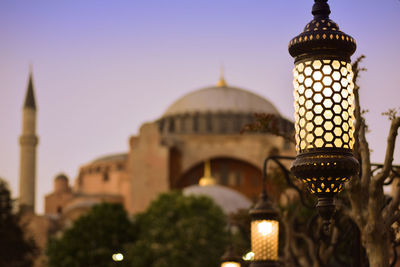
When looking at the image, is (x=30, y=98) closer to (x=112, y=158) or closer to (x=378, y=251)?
(x=112, y=158)

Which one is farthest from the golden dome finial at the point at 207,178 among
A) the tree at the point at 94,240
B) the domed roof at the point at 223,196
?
the tree at the point at 94,240

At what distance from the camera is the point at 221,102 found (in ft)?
252

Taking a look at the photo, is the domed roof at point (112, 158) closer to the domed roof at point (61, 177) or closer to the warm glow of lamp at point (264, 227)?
the domed roof at point (61, 177)

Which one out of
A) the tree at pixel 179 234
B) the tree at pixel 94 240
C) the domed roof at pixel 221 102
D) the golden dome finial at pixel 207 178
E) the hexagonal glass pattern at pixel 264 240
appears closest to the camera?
the hexagonal glass pattern at pixel 264 240

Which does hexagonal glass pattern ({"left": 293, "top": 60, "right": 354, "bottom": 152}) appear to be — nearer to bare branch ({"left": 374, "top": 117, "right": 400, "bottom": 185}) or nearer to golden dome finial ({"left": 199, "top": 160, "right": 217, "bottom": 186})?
bare branch ({"left": 374, "top": 117, "right": 400, "bottom": 185})

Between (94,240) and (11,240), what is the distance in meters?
4.06

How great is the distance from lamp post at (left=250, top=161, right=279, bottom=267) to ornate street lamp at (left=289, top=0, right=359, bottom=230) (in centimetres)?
453

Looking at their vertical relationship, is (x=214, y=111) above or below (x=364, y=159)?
above

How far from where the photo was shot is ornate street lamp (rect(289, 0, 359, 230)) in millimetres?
5035

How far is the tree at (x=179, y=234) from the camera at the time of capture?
4112 centimetres

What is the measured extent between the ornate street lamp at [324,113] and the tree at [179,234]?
116 ft

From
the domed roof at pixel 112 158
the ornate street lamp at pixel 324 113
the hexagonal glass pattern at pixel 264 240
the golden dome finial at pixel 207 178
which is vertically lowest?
the ornate street lamp at pixel 324 113

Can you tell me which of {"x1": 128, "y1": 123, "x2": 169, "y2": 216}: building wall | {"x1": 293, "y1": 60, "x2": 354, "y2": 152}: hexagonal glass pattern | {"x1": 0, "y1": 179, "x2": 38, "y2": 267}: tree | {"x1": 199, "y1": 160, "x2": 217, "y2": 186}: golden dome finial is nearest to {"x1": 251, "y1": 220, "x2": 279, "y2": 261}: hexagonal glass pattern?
{"x1": 293, "y1": 60, "x2": 354, "y2": 152}: hexagonal glass pattern

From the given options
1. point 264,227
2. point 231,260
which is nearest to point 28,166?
point 231,260
